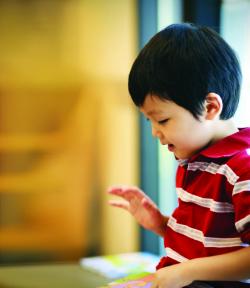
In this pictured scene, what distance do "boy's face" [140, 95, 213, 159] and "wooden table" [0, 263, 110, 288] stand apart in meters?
0.77

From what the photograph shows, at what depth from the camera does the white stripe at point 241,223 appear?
2.49ft

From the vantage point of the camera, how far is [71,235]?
1989mm

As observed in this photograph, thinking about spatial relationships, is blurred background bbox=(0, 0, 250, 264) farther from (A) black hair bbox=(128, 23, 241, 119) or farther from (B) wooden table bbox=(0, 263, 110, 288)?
(A) black hair bbox=(128, 23, 241, 119)

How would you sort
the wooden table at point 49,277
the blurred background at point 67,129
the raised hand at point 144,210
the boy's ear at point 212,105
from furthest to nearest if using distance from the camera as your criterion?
the blurred background at point 67,129
the wooden table at point 49,277
the raised hand at point 144,210
the boy's ear at point 212,105

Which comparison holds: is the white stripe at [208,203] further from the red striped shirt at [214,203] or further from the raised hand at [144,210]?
the raised hand at [144,210]

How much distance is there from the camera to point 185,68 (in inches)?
33.4

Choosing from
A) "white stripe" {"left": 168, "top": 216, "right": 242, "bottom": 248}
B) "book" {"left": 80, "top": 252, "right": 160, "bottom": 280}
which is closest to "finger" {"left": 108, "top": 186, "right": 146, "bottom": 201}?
"white stripe" {"left": 168, "top": 216, "right": 242, "bottom": 248}

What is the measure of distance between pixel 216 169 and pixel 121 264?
3.16 ft

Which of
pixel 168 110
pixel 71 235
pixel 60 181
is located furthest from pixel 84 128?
pixel 168 110

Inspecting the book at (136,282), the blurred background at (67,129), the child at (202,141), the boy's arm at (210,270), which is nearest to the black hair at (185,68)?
the child at (202,141)

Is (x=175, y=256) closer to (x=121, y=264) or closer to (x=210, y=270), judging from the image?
(x=210, y=270)

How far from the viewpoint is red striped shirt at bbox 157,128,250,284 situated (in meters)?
0.78

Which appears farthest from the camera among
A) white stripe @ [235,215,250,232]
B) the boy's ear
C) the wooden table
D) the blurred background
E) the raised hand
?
the blurred background

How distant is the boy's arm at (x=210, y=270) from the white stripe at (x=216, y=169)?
0.12 meters
